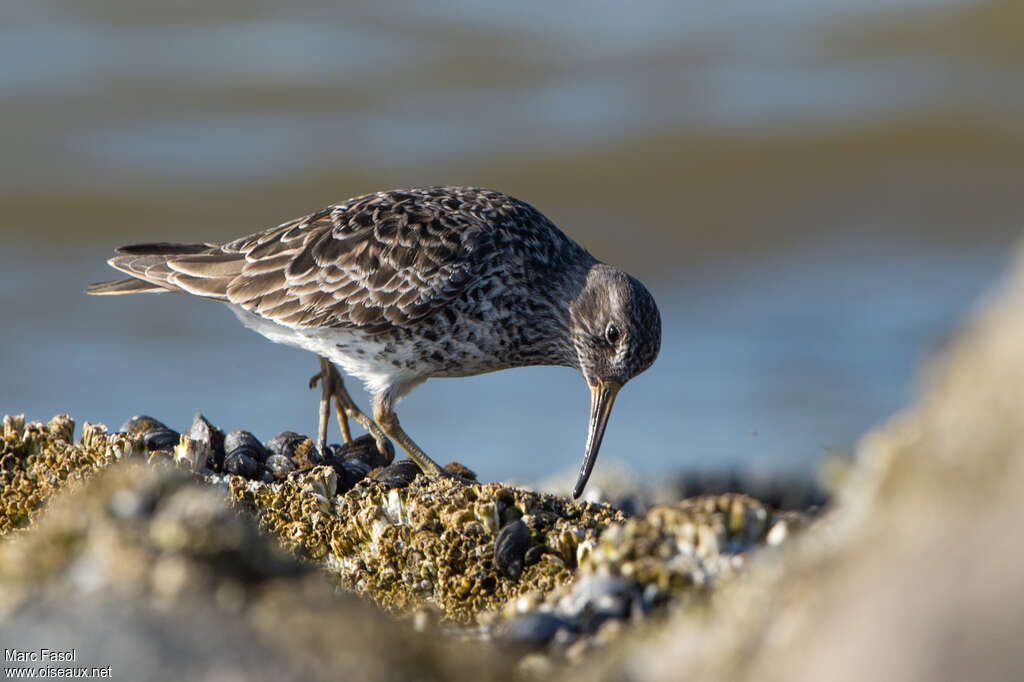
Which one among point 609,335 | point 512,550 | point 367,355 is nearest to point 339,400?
point 367,355

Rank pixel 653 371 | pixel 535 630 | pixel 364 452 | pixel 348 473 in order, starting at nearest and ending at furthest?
1. pixel 535 630
2. pixel 348 473
3. pixel 364 452
4. pixel 653 371

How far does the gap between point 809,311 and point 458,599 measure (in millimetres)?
9631

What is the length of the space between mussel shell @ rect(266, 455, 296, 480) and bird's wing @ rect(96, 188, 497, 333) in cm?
193

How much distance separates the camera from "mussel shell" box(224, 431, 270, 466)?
16.3 feet

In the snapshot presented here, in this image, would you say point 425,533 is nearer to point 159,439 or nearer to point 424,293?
point 159,439

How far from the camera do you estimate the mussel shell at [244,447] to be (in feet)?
16.3

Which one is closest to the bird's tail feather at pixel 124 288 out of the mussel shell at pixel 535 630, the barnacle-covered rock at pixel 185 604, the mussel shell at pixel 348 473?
the mussel shell at pixel 348 473

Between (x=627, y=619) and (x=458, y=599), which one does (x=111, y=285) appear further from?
(x=627, y=619)

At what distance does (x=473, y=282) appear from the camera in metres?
6.82

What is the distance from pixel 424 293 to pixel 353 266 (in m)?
0.54

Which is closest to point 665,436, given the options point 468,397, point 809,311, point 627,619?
point 468,397

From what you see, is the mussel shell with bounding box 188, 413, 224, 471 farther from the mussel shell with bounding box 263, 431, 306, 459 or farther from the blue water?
the blue water

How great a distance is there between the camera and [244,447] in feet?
16.3

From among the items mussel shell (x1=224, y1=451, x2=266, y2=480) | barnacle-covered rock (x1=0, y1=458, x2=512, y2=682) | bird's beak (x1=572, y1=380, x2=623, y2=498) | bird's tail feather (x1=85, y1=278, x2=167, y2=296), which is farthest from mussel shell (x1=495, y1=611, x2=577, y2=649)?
bird's tail feather (x1=85, y1=278, x2=167, y2=296)
